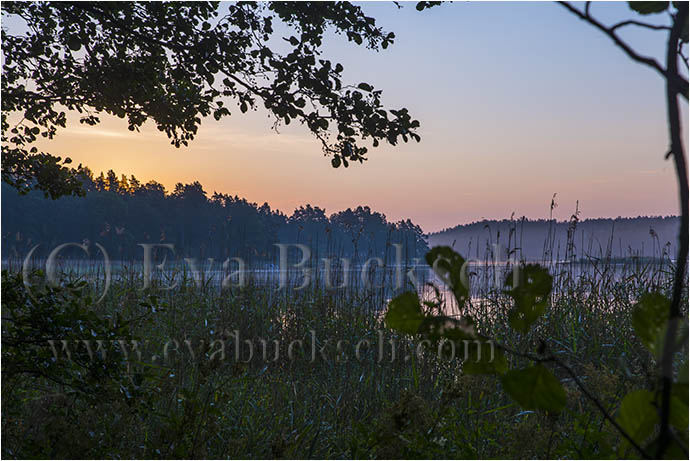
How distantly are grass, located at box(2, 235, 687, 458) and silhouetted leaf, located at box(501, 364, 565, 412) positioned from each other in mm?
94

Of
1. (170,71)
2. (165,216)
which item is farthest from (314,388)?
→ (165,216)

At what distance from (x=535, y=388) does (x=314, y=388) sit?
139 inches

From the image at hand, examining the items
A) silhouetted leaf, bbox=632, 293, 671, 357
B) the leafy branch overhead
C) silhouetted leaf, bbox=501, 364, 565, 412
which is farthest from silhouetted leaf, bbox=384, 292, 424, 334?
the leafy branch overhead

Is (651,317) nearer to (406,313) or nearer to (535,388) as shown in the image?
(535,388)

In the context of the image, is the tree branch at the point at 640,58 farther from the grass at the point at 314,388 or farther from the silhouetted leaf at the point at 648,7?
the grass at the point at 314,388

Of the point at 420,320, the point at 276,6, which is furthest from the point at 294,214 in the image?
the point at 420,320

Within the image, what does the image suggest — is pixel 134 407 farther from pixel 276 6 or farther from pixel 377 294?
pixel 377 294

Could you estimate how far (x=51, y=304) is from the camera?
7.70 feet

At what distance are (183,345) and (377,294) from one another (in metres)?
1.99

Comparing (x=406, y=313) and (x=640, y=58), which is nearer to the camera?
(x=640, y=58)

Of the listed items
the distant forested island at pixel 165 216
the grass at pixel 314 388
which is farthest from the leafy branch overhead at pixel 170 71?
the distant forested island at pixel 165 216

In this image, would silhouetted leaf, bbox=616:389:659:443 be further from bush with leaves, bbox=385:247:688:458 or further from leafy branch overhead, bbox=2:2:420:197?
leafy branch overhead, bbox=2:2:420:197

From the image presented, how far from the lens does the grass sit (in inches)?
87.3

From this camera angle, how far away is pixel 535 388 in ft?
1.97
